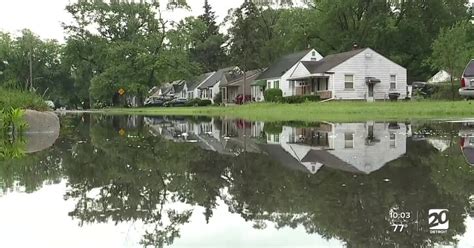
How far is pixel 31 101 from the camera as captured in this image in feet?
71.0

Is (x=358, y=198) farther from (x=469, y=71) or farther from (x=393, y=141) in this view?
(x=469, y=71)

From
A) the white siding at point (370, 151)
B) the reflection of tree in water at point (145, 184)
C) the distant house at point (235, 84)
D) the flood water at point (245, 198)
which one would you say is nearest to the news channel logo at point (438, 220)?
the flood water at point (245, 198)

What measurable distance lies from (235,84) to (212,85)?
36.6 feet

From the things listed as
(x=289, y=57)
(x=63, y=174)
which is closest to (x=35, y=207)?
(x=63, y=174)

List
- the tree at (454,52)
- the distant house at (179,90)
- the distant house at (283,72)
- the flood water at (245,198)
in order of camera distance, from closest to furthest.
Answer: the flood water at (245,198)
the tree at (454,52)
the distant house at (283,72)
the distant house at (179,90)

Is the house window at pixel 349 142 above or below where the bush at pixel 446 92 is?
below

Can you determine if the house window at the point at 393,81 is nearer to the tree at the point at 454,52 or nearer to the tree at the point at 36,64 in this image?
the tree at the point at 454,52

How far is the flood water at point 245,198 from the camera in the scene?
5.60 meters

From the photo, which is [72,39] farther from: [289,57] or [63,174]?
[63,174]

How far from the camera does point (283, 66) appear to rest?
205ft

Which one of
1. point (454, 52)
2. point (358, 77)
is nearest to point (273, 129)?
point (454, 52)

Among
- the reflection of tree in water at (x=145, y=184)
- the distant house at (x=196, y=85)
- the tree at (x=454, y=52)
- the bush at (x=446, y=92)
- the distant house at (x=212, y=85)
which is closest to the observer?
the reflection of tree in water at (x=145, y=184)

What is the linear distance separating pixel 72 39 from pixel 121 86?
412 inches

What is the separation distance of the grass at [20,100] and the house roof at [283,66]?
40.3m
